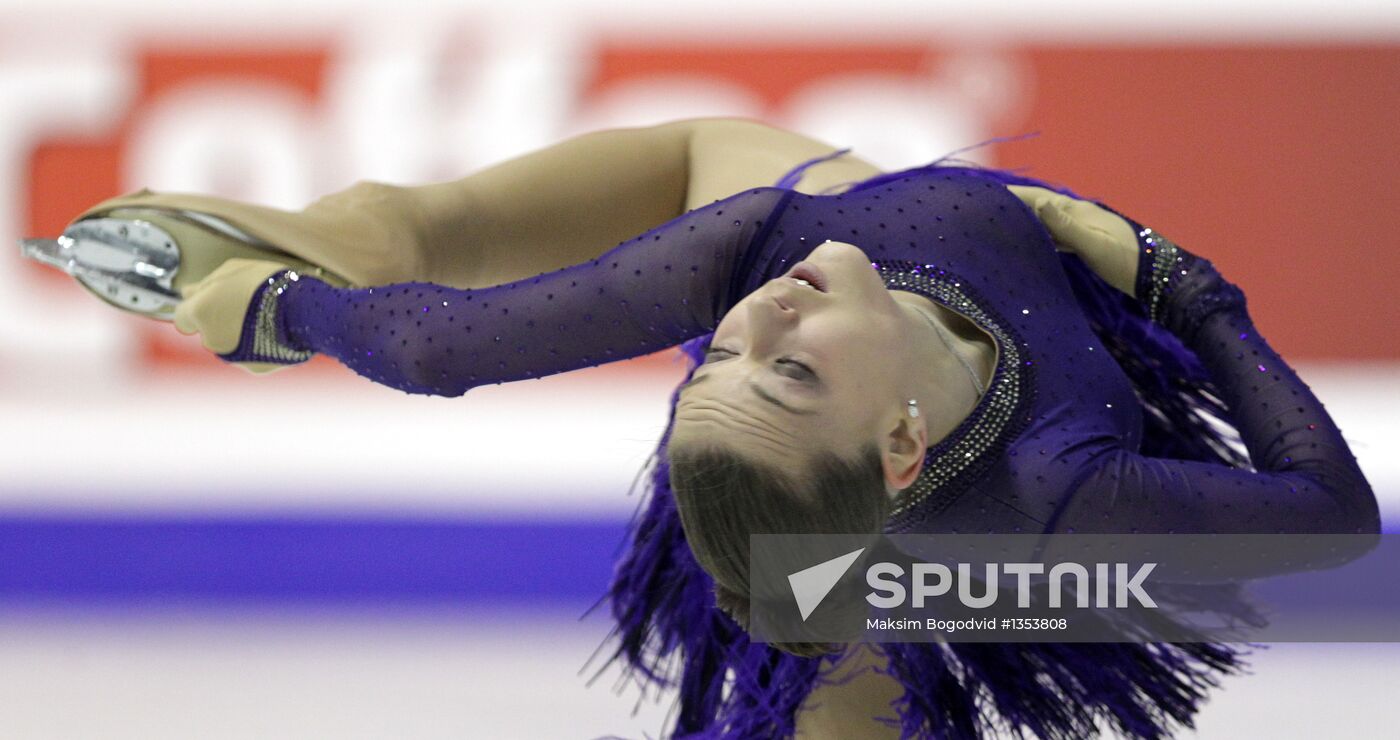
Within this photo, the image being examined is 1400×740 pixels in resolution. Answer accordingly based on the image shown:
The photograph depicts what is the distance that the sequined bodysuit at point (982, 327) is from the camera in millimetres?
1396

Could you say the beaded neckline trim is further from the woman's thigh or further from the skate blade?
the skate blade

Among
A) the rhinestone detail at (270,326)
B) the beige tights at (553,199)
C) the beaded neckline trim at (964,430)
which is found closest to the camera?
the beaded neckline trim at (964,430)

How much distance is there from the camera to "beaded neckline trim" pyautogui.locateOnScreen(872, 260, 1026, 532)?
1.42 m

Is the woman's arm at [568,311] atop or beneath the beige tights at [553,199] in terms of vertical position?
beneath

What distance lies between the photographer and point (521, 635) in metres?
2.67

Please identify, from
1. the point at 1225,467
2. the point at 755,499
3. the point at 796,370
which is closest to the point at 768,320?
the point at 796,370

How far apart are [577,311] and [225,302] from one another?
457 millimetres

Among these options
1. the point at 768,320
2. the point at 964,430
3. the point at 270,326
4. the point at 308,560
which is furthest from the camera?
the point at 308,560

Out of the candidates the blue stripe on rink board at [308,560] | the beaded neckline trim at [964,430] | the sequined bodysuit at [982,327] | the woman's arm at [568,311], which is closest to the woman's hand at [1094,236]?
the sequined bodysuit at [982,327]

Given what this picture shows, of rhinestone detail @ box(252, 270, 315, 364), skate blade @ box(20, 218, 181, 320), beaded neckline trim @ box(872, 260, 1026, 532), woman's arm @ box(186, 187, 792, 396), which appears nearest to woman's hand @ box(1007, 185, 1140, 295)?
beaded neckline trim @ box(872, 260, 1026, 532)

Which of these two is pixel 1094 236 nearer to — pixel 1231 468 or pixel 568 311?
pixel 1231 468

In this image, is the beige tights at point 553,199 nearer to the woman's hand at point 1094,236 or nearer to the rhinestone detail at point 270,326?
the rhinestone detail at point 270,326

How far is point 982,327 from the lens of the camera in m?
1.47

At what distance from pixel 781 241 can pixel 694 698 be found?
67 cm
